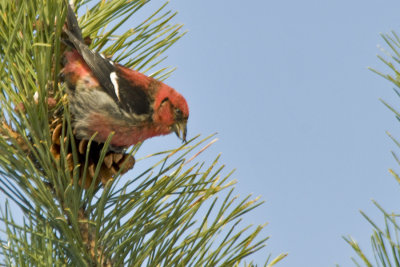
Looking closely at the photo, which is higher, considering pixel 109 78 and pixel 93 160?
pixel 109 78

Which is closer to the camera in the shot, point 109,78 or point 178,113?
point 109,78

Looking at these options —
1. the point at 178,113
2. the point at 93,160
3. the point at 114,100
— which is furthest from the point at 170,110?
the point at 93,160

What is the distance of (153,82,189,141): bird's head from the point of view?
2.35 m

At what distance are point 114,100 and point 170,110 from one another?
25 centimetres

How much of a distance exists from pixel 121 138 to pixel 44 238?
2.31 feet

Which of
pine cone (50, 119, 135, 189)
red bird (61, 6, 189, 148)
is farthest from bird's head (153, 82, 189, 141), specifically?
pine cone (50, 119, 135, 189)

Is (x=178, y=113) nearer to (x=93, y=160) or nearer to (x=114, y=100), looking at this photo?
(x=114, y=100)

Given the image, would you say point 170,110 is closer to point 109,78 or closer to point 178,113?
point 178,113

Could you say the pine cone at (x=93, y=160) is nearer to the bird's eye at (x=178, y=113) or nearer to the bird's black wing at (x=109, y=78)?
the bird's black wing at (x=109, y=78)

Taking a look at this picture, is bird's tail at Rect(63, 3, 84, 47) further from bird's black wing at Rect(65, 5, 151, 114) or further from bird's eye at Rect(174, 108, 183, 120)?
bird's eye at Rect(174, 108, 183, 120)

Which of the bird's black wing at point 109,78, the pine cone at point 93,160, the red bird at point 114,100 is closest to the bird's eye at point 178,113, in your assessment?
the red bird at point 114,100

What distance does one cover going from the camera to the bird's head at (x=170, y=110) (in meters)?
2.35

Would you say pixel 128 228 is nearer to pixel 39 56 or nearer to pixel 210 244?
pixel 210 244

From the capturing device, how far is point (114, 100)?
232 cm
